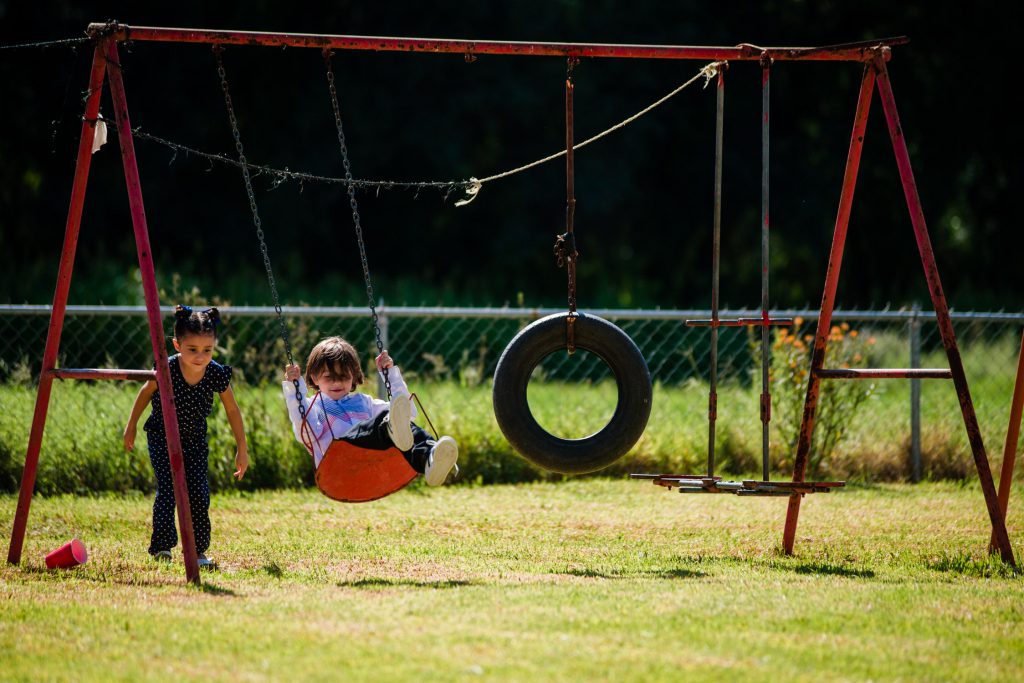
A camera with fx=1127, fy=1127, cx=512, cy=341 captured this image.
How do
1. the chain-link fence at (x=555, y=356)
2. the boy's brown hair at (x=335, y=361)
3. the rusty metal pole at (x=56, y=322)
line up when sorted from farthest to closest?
the chain-link fence at (x=555, y=356), the boy's brown hair at (x=335, y=361), the rusty metal pole at (x=56, y=322)

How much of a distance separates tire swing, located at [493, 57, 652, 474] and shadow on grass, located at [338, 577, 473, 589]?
892 millimetres

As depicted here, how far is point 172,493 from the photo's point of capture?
230 inches

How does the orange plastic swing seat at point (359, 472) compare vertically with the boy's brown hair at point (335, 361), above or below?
below

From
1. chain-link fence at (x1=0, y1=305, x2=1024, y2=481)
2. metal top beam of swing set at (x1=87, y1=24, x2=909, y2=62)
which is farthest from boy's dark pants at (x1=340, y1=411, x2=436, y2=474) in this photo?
chain-link fence at (x1=0, y1=305, x2=1024, y2=481)

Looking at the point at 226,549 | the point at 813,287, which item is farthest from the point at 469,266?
the point at 226,549

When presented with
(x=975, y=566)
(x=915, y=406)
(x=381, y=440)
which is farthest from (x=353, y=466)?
(x=915, y=406)

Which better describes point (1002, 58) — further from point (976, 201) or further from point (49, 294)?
point (49, 294)

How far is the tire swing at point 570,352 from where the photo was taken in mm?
5832

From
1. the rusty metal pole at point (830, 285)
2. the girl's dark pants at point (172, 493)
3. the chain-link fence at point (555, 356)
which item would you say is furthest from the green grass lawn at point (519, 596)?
the chain-link fence at point (555, 356)

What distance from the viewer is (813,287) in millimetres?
25219

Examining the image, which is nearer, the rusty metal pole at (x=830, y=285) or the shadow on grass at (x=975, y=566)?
the shadow on grass at (x=975, y=566)

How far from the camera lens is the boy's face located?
6.11 metres

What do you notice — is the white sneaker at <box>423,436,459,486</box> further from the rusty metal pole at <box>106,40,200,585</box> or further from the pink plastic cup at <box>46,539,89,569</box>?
the pink plastic cup at <box>46,539,89,569</box>

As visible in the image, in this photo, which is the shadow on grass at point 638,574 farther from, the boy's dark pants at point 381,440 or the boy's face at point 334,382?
the boy's face at point 334,382
